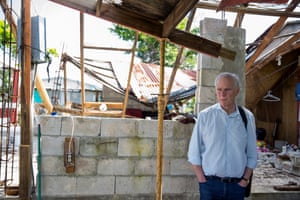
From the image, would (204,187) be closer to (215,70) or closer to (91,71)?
(215,70)

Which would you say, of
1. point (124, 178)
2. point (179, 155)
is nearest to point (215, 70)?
point (179, 155)

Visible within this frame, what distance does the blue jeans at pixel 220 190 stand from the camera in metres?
1.99

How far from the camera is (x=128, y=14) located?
208 centimetres

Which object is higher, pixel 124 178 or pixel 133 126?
pixel 133 126

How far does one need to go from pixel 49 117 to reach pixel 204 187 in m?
1.56

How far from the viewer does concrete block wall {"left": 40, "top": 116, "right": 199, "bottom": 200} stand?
2.69 m

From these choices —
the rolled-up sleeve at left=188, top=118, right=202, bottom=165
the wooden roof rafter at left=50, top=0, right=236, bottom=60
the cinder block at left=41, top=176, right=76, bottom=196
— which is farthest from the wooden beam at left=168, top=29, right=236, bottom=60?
the cinder block at left=41, top=176, right=76, bottom=196

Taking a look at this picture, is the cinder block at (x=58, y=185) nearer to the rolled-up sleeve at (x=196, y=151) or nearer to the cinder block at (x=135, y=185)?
the cinder block at (x=135, y=185)

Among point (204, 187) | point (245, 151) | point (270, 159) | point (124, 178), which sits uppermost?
point (245, 151)

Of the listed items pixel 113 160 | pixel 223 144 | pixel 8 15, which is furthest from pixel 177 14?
pixel 8 15

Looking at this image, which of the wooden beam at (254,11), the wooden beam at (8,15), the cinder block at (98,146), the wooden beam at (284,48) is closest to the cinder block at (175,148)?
the cinder block at (98,146)

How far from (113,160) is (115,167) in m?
0.07

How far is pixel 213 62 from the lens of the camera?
9.71 ft

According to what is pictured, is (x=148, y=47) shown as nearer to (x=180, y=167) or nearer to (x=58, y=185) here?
(x=180, y=167)
